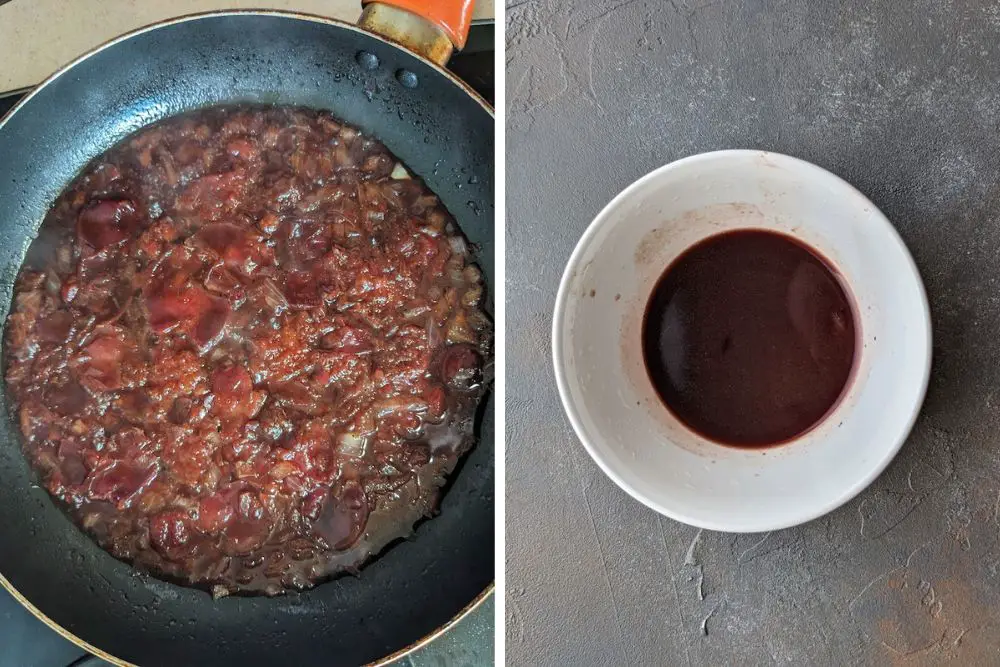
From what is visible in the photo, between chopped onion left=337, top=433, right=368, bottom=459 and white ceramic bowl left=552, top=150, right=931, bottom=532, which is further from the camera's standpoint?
chopped onion left=337, top=433, right=368, bottom=459

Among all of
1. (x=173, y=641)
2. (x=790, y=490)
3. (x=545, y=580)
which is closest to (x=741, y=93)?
(x=790, y=490)

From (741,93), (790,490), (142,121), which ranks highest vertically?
(142,121)

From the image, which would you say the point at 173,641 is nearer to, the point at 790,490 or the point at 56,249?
the point at 56,249

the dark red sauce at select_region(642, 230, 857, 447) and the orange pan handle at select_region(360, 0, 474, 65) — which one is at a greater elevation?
the orange pan handle at select_region(360, 0, 474, 65)

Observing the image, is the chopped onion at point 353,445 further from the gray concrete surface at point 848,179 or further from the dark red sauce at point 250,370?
the gray concrete surface at point 848,179

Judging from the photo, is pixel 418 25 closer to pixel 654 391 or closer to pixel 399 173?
pixel 399 173

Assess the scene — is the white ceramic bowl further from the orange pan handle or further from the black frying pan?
the orange pan handle

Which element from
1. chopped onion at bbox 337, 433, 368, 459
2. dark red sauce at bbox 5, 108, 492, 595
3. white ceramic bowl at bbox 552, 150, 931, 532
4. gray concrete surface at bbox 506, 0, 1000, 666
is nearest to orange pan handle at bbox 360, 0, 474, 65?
gray concrete surface at bbox 506, 0, 1000, 666
